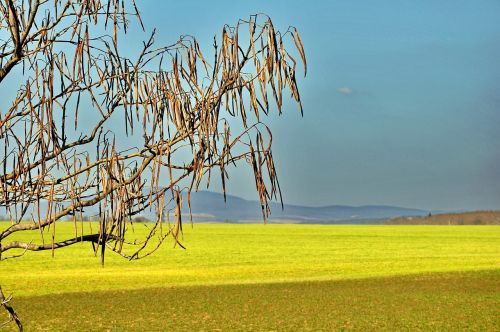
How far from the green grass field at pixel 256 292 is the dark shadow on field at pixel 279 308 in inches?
1.4

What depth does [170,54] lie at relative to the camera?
19.5ft

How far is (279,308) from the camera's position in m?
24.6

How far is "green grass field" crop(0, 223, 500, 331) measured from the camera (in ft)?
72.2

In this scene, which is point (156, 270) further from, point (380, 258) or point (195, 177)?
point (195, 177)

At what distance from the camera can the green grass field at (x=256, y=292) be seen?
2200cm

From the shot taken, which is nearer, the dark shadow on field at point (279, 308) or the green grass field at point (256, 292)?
the dark shadow on field at point (279, 308)

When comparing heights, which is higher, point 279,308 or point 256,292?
point 256,292

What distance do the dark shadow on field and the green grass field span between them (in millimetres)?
35

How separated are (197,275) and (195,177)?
113 feet

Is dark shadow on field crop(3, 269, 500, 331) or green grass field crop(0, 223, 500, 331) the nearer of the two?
dark shadow on field crop(3, 269, 500, 331)

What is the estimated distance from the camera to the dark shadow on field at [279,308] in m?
21.3

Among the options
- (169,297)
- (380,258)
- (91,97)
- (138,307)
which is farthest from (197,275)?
(91,97)

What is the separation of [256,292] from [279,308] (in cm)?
514

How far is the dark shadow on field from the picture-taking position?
21297mm
